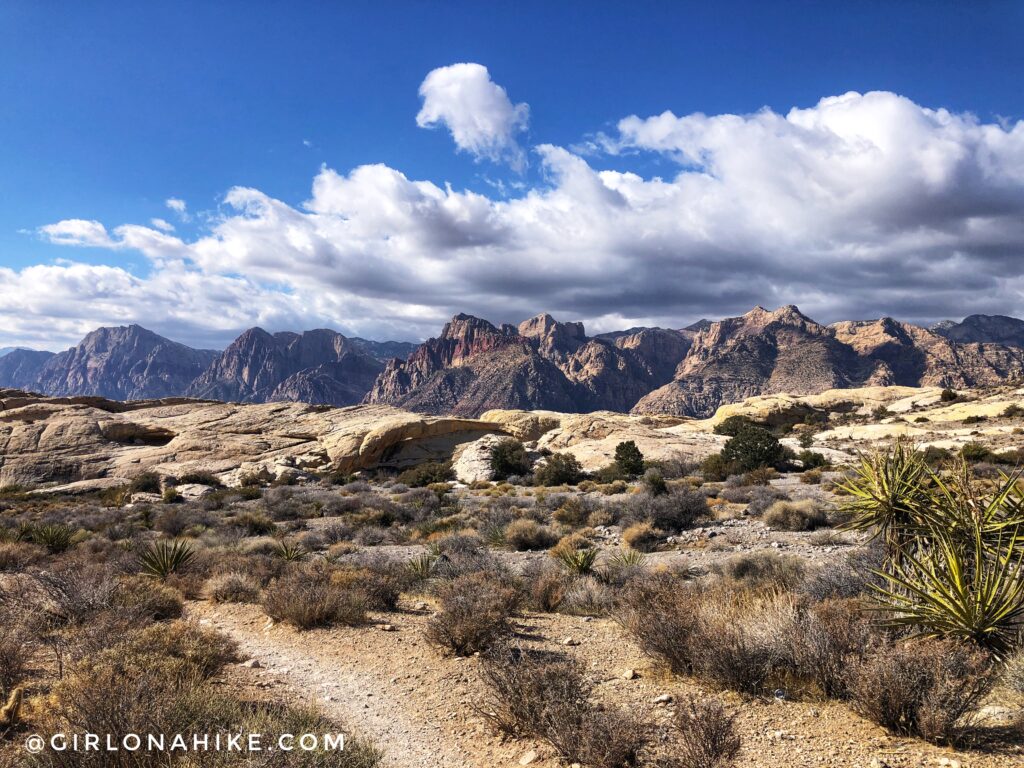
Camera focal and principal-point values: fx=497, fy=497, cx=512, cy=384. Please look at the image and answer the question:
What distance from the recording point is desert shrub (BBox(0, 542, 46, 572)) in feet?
36.4

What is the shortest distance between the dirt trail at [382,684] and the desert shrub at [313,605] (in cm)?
19

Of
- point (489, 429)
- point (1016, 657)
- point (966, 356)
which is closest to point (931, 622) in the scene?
point (1016, 657)

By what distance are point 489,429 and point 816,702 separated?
32.2m

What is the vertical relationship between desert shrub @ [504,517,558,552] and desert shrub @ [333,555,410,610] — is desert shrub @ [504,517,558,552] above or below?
below

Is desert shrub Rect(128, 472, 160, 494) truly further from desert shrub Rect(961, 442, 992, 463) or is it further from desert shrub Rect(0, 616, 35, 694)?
desert shrub Rect(961, 442, 992, 463)

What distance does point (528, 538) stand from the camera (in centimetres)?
1354

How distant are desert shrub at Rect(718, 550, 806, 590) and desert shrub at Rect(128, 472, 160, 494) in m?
27.1

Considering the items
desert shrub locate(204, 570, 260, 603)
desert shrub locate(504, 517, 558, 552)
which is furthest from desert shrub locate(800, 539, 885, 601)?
desert shrub locate(204, 570, 260, 603)

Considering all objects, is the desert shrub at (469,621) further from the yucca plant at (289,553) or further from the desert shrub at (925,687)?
the yucca plant at (289,553)

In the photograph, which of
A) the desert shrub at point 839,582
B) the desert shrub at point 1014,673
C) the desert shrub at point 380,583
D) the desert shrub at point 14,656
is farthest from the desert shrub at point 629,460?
the desert shrub at point 14,656

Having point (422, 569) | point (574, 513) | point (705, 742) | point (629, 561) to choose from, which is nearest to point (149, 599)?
point (422, 569)

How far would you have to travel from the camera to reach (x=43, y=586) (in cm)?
719

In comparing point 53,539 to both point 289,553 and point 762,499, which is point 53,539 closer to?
point 289,553

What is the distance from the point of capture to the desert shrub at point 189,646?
5.53 m
